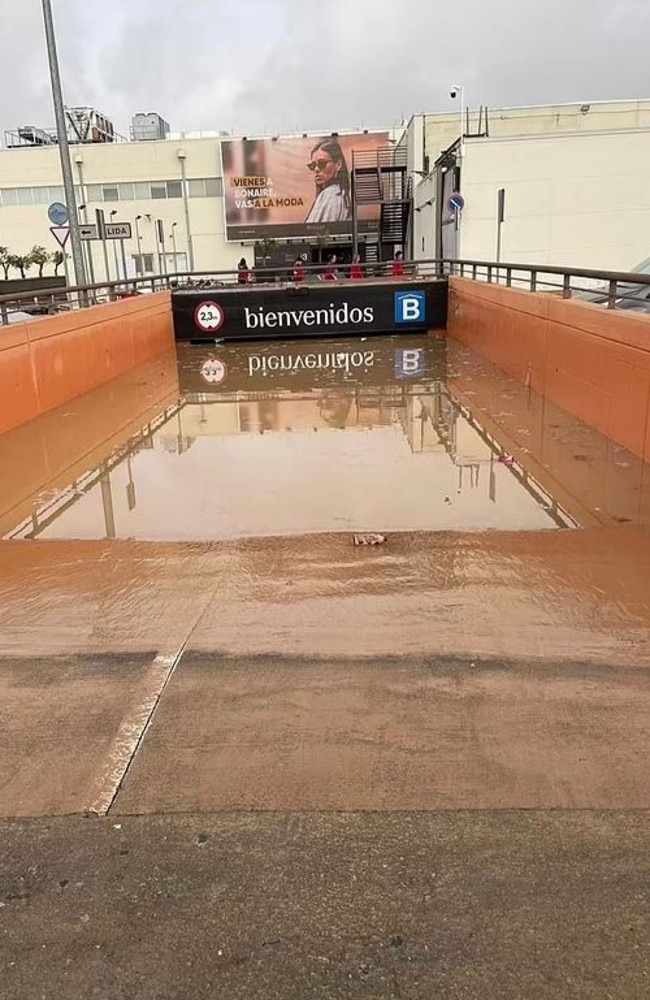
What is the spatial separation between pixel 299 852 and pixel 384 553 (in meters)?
2.75

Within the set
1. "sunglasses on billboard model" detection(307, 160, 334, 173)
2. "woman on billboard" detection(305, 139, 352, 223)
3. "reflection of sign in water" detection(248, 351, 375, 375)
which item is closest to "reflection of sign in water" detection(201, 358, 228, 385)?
"reflection of sign in water" detection(248, 351, 375, 375)

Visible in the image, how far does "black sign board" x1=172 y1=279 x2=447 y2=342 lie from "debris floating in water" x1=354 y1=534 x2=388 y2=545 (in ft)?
44.9

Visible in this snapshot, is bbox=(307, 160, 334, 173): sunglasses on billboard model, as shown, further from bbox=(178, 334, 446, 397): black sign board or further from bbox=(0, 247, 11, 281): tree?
bbox=(178, 334, 446, 397): black sign board

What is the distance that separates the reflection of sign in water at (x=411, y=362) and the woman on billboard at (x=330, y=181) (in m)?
45.6

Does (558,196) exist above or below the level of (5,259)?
above

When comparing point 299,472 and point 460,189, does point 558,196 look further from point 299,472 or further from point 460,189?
point 299,472

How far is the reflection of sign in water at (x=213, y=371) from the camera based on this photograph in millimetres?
13270

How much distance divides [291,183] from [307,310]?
44.3 meters

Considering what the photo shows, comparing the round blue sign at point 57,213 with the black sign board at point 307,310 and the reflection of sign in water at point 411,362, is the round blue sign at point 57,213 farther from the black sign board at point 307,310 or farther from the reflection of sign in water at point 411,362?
the reflection of sign in water at point 411,362

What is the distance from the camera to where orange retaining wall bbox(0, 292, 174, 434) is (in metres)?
9.22

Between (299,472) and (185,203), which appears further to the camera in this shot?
(185,203)

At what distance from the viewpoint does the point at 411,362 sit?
1436 cm

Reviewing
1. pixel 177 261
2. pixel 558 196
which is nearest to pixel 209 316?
pixel 558 196

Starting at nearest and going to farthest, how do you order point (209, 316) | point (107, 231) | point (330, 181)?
point (107, 231)
point (209, 316)
point (330, 181)
